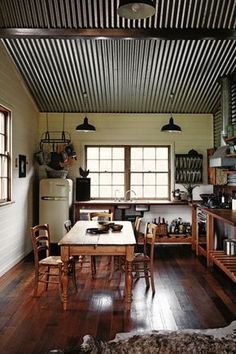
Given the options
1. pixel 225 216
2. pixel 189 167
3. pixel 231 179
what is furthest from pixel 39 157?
pixel 225 216

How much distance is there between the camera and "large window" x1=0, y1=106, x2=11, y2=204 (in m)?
6.19

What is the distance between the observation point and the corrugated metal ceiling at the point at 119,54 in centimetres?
517

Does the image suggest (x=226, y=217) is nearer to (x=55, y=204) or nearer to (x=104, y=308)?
(x=104, y=308)

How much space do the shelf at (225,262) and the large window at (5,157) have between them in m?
3.60

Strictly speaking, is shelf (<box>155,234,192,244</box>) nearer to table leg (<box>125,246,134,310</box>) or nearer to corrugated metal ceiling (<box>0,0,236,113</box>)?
corrugated metal ceiling (<box>0,0,236,113</box>)

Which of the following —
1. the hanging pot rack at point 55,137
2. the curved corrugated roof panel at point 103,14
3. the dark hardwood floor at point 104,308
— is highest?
the curved corrugated roof panel at point 103,14

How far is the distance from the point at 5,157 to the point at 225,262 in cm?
397

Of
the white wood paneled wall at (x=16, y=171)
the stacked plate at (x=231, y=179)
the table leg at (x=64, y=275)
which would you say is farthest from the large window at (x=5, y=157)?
the stacked plate at (x=231, y=179)

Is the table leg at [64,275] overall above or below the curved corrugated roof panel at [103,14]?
below

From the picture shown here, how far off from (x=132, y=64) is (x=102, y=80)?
0.82 m

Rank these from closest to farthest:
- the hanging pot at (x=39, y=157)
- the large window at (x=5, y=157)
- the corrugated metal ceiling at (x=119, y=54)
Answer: the corrugated metal ceiling at (x=119, y=54) → the large window at (x=5, y=157) → the hanging pot at (x=39, y=157)

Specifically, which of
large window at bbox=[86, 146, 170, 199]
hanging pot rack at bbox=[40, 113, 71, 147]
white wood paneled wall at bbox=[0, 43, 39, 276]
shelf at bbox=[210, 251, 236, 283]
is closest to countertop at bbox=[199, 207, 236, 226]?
shelf at bbox=[210, 251, 236, 283]

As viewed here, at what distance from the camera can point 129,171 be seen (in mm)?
8617

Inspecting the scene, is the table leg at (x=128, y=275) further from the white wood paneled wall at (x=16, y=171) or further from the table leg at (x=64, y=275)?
the white wood paneled wall at (x=16, y=171)
